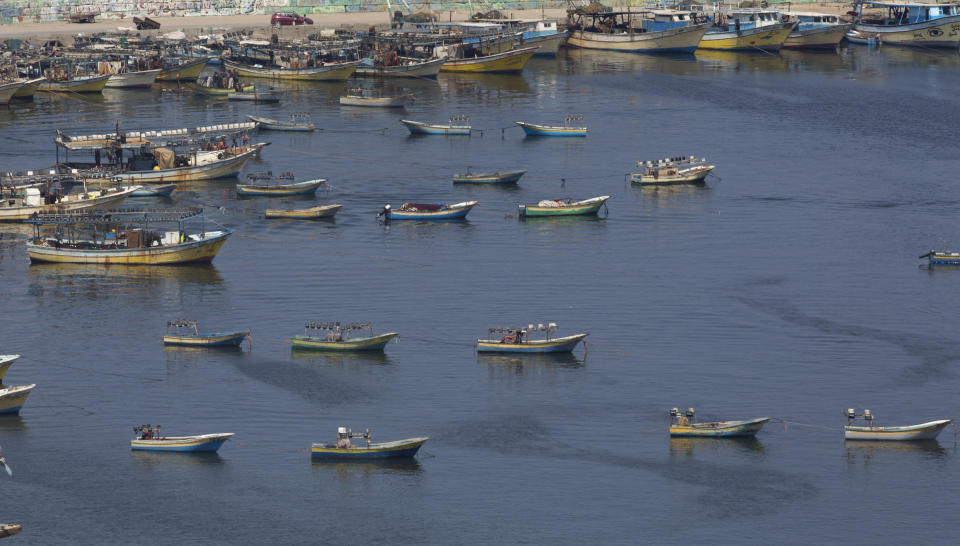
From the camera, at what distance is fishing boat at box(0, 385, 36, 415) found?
3287 inches

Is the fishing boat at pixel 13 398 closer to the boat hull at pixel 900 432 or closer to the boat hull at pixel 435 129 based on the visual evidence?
the boat hull at pixel 900 432

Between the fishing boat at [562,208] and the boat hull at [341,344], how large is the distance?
36729 millimetres

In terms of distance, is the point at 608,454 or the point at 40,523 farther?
the point at 608,454

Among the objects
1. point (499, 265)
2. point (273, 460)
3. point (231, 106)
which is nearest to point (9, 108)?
point (231, 106)

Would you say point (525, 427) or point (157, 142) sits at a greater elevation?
point (157, 142)

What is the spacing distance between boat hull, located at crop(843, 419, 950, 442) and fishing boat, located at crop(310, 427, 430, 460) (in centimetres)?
2246

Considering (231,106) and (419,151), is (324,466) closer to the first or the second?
(419,151)

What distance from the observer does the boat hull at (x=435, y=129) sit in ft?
538

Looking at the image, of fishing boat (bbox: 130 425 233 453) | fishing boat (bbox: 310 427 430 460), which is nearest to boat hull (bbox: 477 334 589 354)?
fishing boat (bbox: 310 427 430 460)

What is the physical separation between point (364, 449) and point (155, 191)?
61854 millimetres

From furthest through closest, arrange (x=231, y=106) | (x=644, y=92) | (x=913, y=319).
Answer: (x=644, y=92) < (x=231, y=106) < (x=913, y=319)

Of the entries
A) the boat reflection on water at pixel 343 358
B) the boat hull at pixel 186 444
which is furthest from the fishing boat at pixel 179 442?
the boat reflection on water at pixel 343 358

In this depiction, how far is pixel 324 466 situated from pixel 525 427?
37.5 feet

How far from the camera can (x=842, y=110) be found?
184 meters
